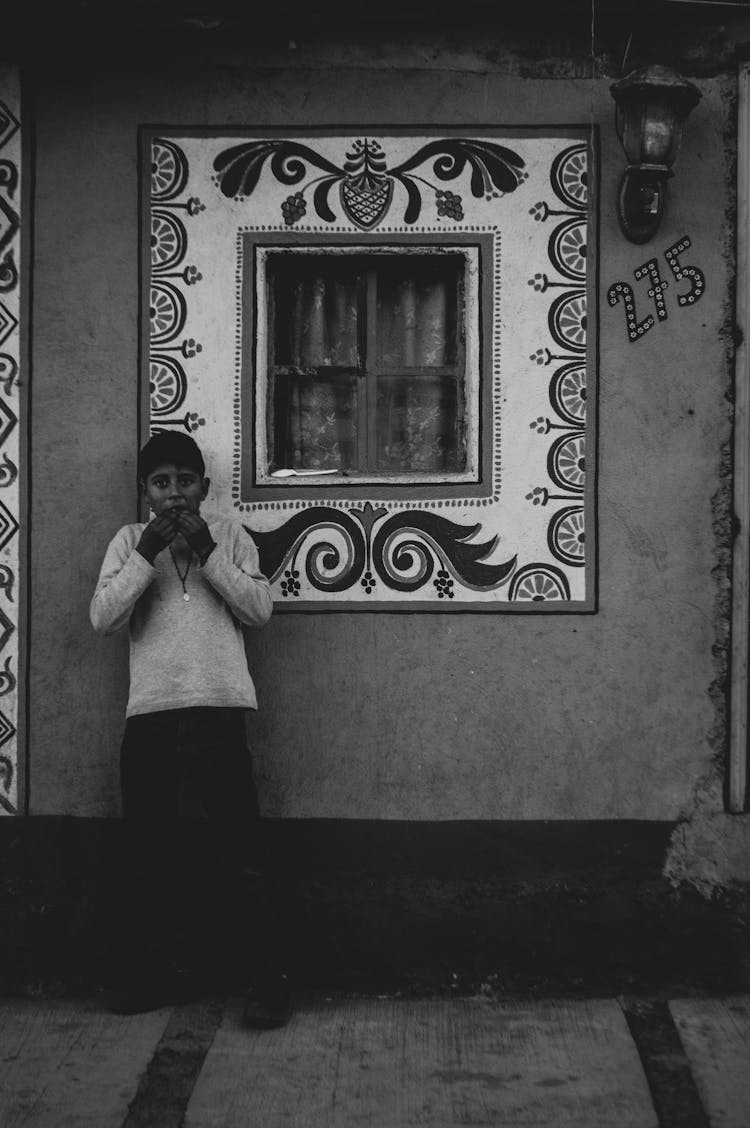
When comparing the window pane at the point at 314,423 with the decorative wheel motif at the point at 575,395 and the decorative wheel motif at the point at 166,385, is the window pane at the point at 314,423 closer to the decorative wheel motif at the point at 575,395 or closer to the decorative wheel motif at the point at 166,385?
the decorative wheel motif at the point at 166,385

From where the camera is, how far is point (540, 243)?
443cm

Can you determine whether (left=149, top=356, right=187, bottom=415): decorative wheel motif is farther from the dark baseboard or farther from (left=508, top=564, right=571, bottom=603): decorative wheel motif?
the dark baseboard

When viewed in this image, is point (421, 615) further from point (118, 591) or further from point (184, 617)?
point (118, 591)

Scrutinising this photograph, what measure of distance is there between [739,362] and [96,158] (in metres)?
2.51

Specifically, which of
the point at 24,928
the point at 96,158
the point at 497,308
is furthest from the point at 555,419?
the point at 24,928

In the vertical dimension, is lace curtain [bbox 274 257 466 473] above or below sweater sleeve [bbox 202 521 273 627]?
above

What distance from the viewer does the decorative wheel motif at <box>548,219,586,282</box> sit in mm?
4422

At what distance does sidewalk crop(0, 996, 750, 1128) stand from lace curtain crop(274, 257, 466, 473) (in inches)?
79.7

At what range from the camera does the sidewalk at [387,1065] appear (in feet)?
11.6

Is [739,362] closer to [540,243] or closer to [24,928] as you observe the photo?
[540,243]

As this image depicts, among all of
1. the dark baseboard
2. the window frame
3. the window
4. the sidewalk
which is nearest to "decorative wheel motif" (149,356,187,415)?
the window frame

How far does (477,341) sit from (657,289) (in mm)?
Result: 686

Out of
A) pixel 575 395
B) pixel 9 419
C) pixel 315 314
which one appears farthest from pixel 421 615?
pixel 9 419

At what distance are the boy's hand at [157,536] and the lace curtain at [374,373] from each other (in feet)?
2.27
